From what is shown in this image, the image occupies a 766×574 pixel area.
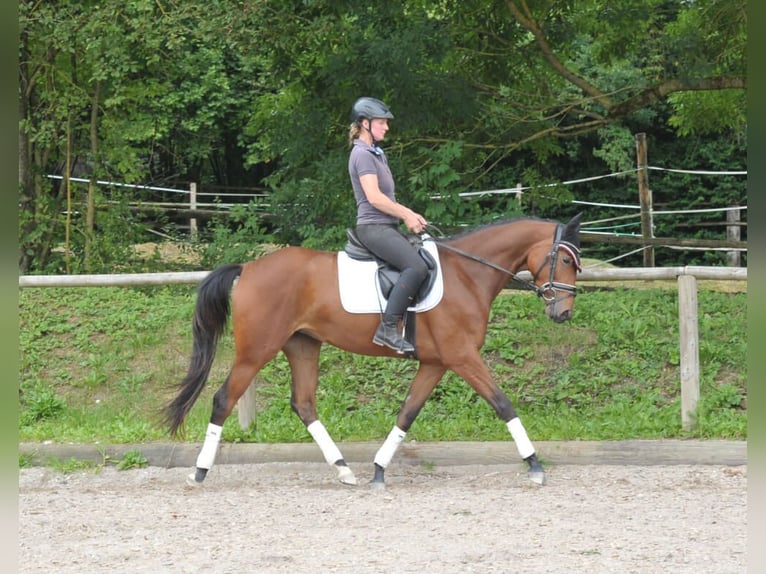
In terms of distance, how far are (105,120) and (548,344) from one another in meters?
8.15

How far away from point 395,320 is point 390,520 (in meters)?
1.44

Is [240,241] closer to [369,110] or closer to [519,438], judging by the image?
[369,110]

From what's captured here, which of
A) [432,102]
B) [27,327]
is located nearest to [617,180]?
[432,102]

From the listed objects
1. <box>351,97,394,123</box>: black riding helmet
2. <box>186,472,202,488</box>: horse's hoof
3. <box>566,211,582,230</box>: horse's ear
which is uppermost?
<box>351,97,394,123</box>: black riding helmet

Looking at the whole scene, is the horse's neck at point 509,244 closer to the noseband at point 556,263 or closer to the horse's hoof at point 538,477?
the noseband at point 556,263

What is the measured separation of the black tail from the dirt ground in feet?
2.40

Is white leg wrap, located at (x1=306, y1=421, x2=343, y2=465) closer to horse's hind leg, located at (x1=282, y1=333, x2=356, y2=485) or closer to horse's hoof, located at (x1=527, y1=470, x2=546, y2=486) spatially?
horse's hind leg, located at (x1=282, y1=333, x2=356, y2=485)

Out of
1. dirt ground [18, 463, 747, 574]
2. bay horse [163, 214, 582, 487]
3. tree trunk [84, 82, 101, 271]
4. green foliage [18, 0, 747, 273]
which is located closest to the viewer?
dirt ground [18, 463, 747, 574]

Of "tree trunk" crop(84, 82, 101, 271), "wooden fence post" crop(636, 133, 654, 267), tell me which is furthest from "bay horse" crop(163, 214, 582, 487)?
"wooden fence post" crop(636, 133, 654, 267)

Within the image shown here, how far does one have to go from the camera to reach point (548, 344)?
955 cm

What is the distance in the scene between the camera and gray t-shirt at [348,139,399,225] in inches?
258

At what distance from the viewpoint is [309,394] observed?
7.08m

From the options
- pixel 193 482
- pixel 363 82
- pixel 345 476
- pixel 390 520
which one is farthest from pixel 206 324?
pixel 363 82

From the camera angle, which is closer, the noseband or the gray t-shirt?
the gray t-shirt
